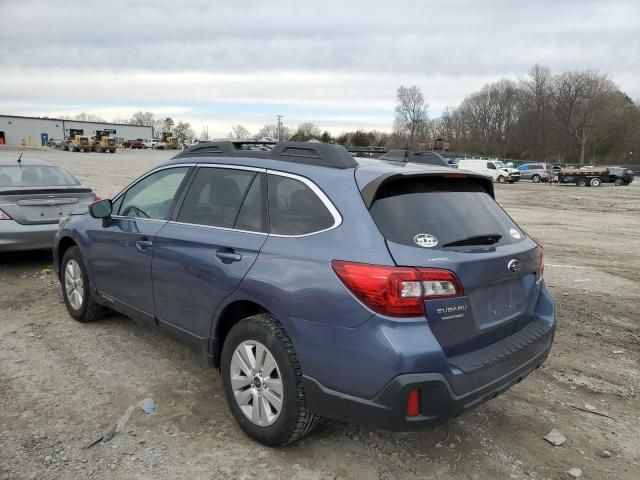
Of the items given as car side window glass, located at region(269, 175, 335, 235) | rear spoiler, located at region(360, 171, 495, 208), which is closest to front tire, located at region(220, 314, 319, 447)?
car side window glass, located at region(269, 175, 335, 235)

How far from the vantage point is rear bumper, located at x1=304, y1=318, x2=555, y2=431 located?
247 cm

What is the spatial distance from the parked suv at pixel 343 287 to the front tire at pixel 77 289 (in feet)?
4.57

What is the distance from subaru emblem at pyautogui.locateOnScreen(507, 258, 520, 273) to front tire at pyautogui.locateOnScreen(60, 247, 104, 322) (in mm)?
3830

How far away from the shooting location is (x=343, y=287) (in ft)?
8.57

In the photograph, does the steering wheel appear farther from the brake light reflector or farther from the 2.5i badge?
the brake light reflector

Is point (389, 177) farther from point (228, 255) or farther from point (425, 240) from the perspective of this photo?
point (228, 255)

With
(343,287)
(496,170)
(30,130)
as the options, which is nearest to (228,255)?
(343,287)

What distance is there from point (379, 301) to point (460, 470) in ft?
4.05

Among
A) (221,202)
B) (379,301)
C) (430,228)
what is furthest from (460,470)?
(221,202)

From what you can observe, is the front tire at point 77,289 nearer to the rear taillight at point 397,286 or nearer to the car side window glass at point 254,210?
the car side window glass at point 254,210

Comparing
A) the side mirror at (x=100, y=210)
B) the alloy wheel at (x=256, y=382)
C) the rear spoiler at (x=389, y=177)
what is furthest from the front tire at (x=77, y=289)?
the rear spoiler at (x=389, y=177)

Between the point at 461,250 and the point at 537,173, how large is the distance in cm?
4661

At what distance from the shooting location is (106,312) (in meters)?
5.18

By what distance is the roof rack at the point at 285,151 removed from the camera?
3154 mm
